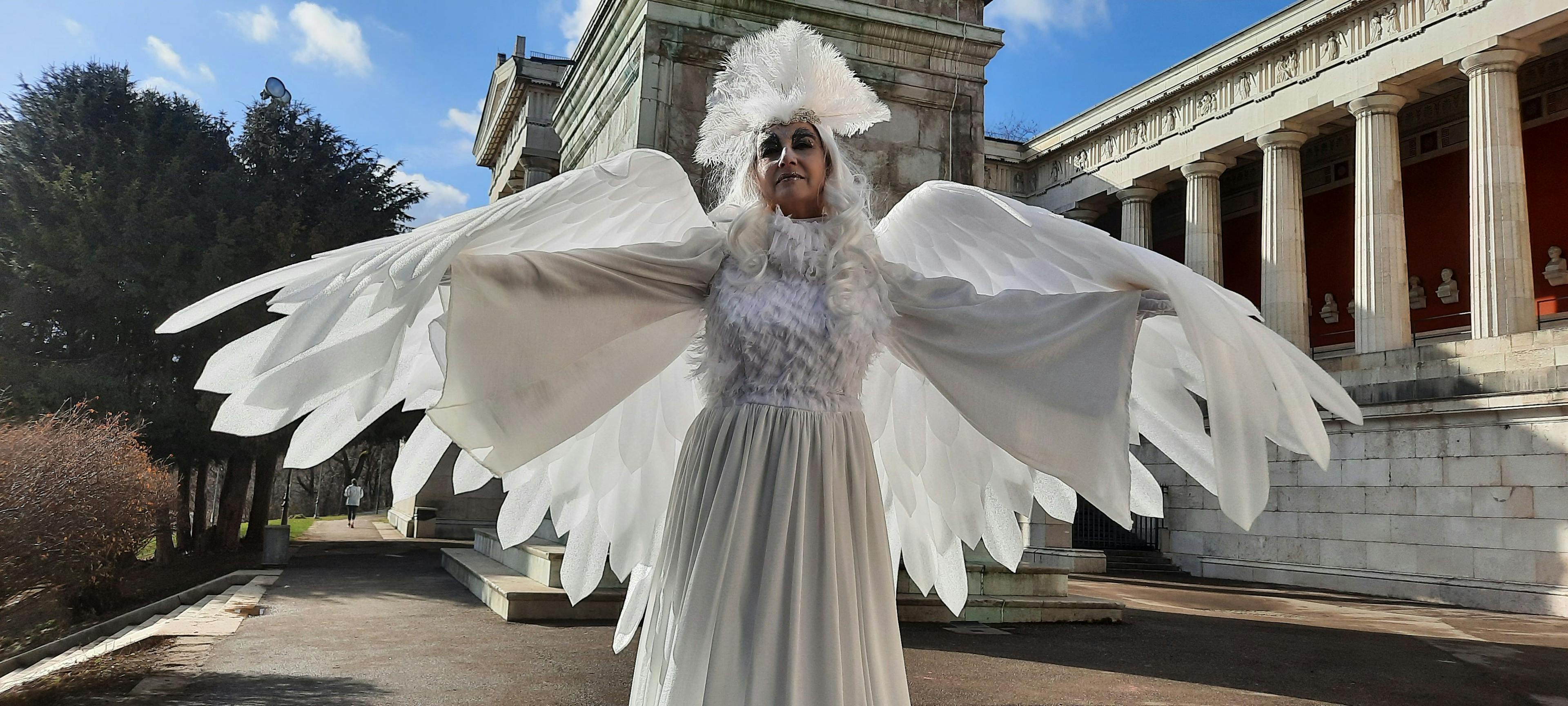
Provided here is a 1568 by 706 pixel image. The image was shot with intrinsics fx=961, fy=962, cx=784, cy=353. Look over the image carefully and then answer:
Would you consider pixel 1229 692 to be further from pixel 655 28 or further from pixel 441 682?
pixel 655 28

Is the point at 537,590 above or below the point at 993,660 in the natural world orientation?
above

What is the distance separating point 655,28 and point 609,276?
5.77 meters

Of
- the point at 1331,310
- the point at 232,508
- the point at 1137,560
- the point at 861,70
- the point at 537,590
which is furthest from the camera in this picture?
the point at 1331,310

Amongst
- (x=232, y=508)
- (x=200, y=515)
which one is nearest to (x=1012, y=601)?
(x=232, y=508)

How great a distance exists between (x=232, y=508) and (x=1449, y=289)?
25184 mm

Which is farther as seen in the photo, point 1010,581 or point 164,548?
point 164,548

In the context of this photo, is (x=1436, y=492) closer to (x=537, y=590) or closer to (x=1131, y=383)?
(x=537, y=590)

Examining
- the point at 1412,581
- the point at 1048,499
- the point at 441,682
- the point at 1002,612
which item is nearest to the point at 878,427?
the point at 1048,499

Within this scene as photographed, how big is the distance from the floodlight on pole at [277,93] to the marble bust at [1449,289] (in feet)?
81.5

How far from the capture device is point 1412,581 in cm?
1509

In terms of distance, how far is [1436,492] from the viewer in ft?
50.0

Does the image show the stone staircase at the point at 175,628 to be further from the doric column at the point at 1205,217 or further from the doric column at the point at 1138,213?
the doric column at the point at 1138,213

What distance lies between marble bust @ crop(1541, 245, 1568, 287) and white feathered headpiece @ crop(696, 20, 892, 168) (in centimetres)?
2131

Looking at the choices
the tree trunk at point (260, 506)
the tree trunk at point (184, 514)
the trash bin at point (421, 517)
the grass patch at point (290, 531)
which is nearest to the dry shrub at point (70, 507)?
the grass patch at point (290, 531)
